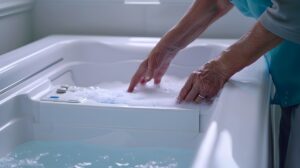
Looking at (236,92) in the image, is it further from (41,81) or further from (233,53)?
(41,81)

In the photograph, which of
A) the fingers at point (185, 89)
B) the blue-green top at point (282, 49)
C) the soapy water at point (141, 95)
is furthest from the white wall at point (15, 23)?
the blue-green top at point (282, 49)

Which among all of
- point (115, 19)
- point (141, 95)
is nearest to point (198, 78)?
point (141, 95)

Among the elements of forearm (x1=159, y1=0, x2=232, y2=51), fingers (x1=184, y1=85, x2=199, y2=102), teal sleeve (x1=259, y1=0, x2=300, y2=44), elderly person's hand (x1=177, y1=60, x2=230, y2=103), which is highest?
teal sleeve (x1=259, y1=0, x2=300, y2=44)

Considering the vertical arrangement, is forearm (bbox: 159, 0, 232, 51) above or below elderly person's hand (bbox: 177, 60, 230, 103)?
above

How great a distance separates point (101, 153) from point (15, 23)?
85 centimetres

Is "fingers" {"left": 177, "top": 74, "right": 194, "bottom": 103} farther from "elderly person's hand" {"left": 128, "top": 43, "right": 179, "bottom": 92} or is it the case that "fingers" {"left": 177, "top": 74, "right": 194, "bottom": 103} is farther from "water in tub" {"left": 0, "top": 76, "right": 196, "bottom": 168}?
"elderly person's hand" {"left": 128, "top": 43, "right": 179, "bottom": 92}

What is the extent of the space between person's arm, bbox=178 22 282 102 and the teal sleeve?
3 centimetres

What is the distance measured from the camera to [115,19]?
198 cm

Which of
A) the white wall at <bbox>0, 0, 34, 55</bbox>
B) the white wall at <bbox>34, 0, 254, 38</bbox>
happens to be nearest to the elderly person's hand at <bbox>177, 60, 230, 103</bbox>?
the white wall at <bbox>34, 0, 254, 38</bbox>

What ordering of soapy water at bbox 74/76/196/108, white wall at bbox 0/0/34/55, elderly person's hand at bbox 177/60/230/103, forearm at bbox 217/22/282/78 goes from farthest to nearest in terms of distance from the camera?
1. white wall at bbox 0/0/34/55
2. soapy water at bbox 74/76/196/108
3. elderly person's hand at bbox 177/60/230/103
4. forearm at bbox 217/22/282/78

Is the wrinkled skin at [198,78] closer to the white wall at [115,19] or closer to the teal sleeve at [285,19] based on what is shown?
the teal sleeve at [285,19]

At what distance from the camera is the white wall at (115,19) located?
74.3 inches

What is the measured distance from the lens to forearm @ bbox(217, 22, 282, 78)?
3.19 ft

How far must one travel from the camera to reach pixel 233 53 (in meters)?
1.08
